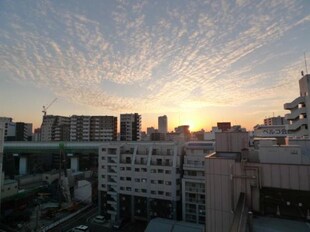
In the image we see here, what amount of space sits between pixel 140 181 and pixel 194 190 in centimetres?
1129

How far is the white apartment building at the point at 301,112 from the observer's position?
4300 cm

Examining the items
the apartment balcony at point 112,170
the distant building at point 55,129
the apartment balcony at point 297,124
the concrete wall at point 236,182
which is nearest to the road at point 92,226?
the apartment balcony at point 112,170

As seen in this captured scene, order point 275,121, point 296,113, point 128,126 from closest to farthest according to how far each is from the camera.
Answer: point 296,113 → point 128,126 → point 275,121

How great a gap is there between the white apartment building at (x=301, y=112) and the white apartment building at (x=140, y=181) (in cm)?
2435

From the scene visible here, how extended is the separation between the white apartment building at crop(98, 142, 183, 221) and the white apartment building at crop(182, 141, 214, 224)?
6.11ft

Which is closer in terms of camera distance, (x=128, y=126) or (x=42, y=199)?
(x=42, y=199)

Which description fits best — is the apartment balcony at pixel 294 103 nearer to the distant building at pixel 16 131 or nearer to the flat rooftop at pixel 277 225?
the flat rooftop at pixel 277 225

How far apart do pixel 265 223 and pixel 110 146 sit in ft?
138

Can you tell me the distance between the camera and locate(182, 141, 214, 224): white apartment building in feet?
124

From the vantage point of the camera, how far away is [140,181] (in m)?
43.9

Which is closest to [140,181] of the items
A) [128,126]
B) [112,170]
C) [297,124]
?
[112,170]

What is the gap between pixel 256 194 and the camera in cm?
1132

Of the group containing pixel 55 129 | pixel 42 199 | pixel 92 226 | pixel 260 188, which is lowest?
pixel 92 226

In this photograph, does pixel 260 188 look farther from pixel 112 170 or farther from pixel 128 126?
pixel 128 126
